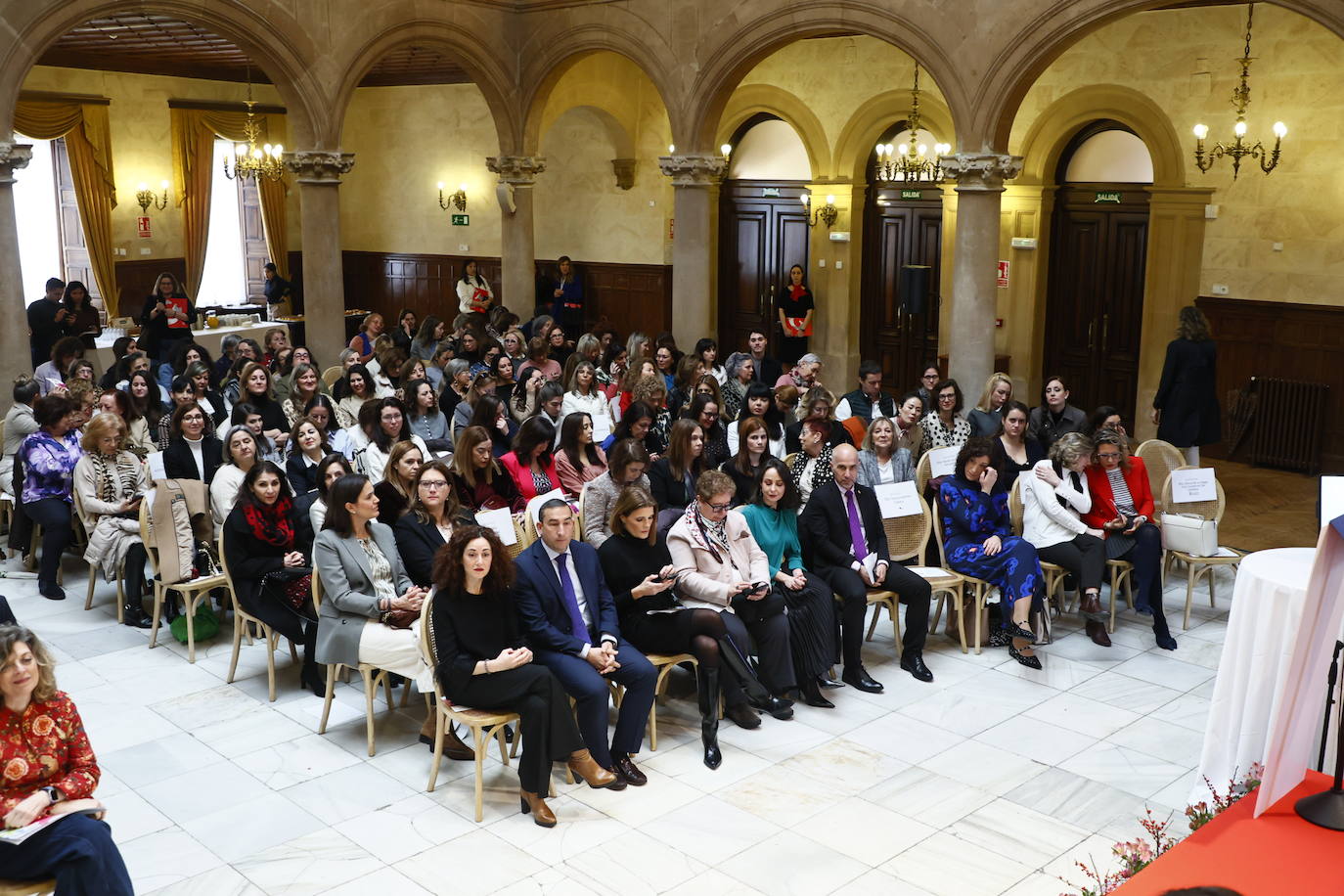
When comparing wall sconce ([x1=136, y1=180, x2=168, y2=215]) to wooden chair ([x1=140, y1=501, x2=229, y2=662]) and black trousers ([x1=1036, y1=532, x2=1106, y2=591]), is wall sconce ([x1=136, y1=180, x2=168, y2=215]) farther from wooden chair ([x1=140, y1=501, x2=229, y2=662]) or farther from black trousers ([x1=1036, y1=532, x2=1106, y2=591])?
black trousers ([x1=1036, y1=532, x2=1106, y2=591])

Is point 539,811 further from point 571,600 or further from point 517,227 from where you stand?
point 517,227

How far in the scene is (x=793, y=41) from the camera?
39.3 feet

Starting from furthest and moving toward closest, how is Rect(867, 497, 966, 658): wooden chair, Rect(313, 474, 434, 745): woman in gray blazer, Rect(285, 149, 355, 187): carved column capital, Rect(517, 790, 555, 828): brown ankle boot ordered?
Rect(285, 149, 355, 187): carved column capital → Rect(867, 497, 966, 658): wooden chair → Rect(313, 474, 434, 745): woman in gray blazer → Rect(517, 790, 555, 828): brown ankle boot

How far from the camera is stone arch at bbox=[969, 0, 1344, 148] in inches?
388

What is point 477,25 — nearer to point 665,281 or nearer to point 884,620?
point 665,281

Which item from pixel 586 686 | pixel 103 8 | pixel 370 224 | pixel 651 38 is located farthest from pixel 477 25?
pixel 586 686

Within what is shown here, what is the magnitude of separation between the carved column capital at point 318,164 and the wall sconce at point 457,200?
17.7 ft

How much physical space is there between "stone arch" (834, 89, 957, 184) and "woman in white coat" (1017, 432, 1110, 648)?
290 inches

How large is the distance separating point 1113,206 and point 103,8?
966cm

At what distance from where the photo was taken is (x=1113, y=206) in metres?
13.0

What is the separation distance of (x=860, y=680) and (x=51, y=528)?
4990 millimetres

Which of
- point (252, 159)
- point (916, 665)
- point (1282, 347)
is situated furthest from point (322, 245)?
point (1282, 347)

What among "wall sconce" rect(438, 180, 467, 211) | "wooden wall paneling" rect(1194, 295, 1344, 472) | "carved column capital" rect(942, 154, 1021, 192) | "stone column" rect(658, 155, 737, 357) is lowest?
"wooden wall paneling" rect(1194, 295, 1344, 472)

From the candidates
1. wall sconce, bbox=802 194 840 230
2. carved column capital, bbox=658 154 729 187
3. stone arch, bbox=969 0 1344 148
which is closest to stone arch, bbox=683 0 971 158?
carved column capital, bbox=658 154 729 187
